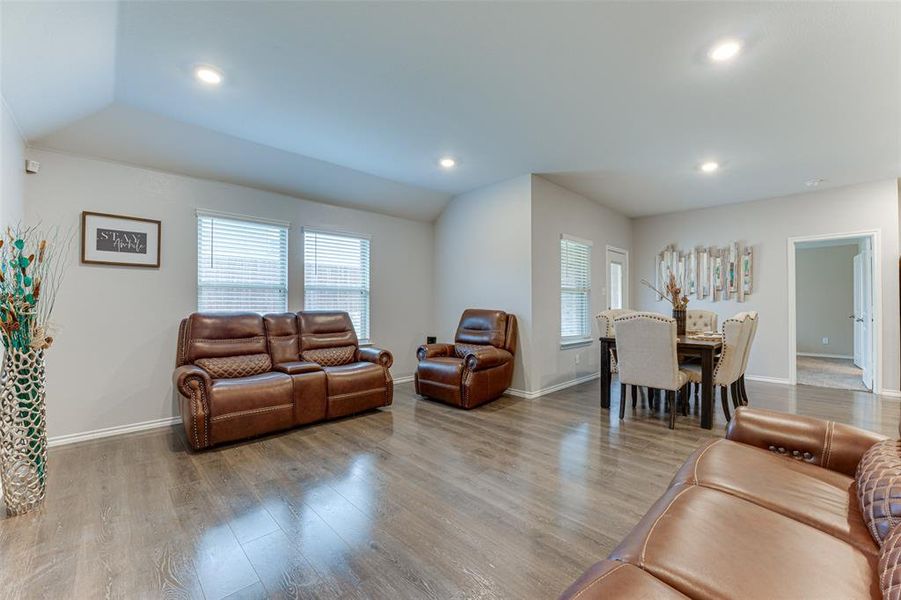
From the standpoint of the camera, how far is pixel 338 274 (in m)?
4.84

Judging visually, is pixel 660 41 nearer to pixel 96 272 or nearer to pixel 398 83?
pixel 398 83

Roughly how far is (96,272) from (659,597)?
4421mm

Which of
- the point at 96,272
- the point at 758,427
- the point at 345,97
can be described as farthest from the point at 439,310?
the point at 758,427

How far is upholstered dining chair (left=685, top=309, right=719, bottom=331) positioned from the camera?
504 centimetres

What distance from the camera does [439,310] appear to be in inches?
224

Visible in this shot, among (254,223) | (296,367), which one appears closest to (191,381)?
(296,367)

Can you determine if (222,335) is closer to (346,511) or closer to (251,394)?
(251,394)

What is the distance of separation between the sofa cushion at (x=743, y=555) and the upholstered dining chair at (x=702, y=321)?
15.0 ft

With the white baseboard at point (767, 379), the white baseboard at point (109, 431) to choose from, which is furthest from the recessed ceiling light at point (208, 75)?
the white baseboard at point (767, 379)

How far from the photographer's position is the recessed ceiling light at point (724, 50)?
2159 mm

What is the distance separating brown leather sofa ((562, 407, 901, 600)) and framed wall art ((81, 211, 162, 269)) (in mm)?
4242

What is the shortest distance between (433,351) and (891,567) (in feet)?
13.1

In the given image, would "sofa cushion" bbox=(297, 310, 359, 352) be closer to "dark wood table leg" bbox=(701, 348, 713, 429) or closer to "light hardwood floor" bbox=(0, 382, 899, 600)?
"light hardwood floor" bbox=(0, 382, 899, 600)

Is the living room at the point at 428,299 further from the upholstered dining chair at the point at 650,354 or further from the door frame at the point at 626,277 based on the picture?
the door frame at the point at 626,277
